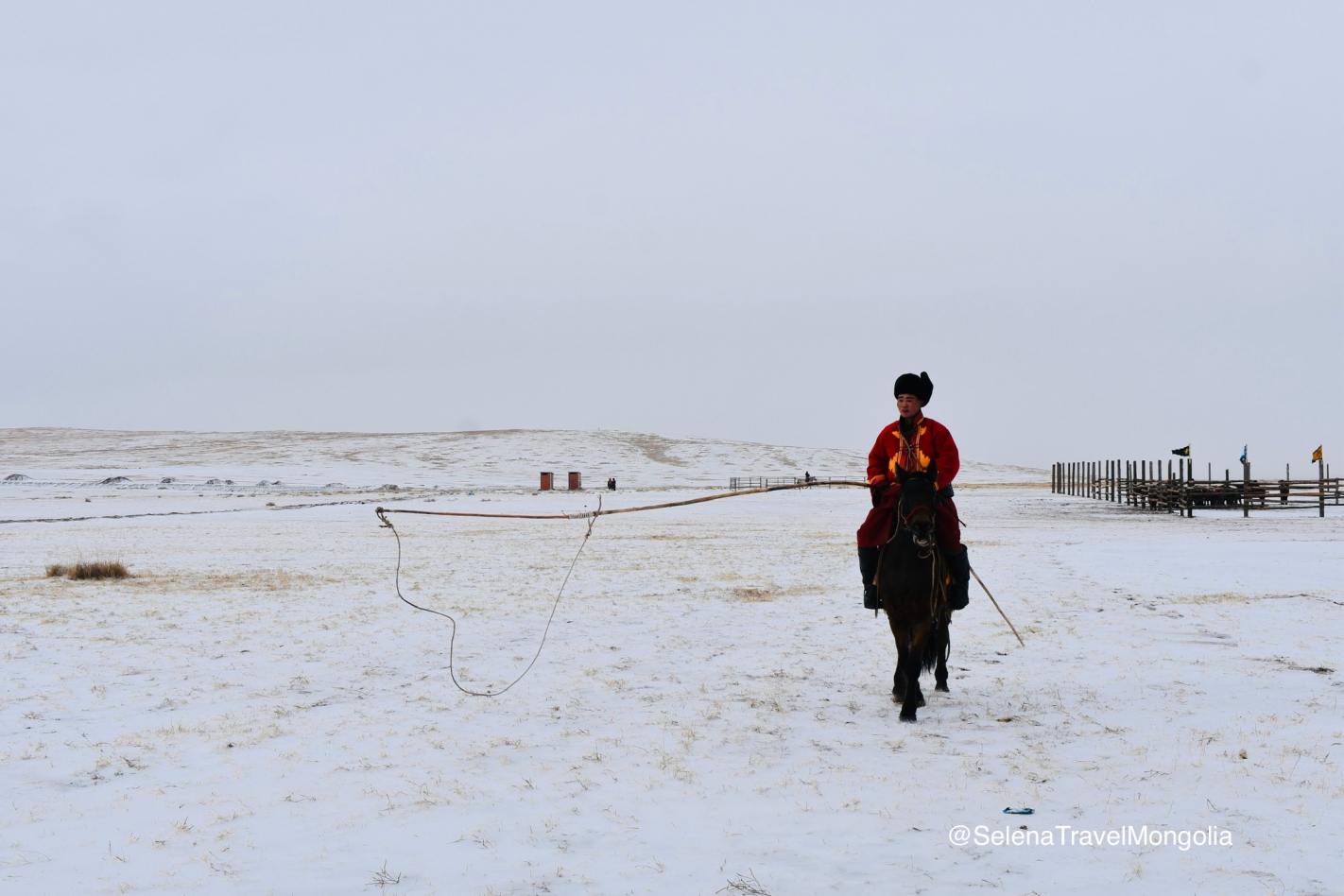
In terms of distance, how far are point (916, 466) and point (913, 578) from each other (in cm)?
80

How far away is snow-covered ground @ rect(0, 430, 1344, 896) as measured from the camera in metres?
4.20

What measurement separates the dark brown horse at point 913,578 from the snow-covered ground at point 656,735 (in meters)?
0.44

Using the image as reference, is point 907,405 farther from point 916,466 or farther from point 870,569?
point 870,569

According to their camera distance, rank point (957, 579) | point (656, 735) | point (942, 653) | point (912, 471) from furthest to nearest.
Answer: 1. point (942, 653)
2. point (957, 579)
3. point (912, 471)
4. point (656, 735)

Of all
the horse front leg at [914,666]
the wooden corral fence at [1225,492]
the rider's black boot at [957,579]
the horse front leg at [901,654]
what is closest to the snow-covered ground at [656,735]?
the horse front leg at [914,666]

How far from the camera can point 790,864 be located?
416 centimetres

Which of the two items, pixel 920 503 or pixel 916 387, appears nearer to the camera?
pixel 920 503

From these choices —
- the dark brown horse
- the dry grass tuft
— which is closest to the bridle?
the dark brown horse

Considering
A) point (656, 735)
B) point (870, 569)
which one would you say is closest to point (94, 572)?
point (656, 735)

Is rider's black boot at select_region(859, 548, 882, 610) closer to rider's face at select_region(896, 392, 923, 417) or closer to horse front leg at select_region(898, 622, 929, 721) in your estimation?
horse front leg at select_region(898, 622, 929, 721)

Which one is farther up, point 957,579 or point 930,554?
point 930,554

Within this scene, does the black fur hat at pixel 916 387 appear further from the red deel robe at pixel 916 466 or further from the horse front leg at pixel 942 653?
the horse front leg at pixel 942 653

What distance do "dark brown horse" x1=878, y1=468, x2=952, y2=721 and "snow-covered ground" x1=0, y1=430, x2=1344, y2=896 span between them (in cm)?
44

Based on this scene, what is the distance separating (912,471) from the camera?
21.6ft
